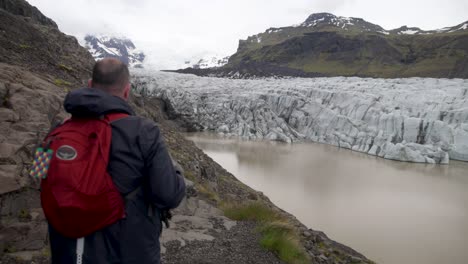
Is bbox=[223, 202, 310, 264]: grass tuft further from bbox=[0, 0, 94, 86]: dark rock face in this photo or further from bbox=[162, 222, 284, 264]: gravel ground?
bbox=[0, 0, 94, 86]: dark rock face

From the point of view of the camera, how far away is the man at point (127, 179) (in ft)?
5.66

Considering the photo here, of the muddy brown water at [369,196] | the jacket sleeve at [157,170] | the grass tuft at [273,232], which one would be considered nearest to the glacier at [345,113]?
the muddy brown water at [369,196]

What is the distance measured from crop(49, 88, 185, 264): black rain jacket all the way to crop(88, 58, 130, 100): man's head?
77mm

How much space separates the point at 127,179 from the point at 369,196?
14389mm

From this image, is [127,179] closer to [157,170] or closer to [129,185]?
[129,185]

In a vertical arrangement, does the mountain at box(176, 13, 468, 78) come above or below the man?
above

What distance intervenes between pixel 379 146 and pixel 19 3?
22.1m

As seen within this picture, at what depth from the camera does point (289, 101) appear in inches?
1281

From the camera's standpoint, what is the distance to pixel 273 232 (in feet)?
17.3

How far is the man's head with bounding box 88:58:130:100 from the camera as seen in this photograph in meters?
1.87

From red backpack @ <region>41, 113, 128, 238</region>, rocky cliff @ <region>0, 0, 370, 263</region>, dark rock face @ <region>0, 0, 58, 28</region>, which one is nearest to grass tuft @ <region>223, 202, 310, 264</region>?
rocky cliff @ <region>0, 0, 370, 263</region>

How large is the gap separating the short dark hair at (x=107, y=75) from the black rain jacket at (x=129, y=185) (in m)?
0.09

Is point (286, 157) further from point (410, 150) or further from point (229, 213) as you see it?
point (229, 213)

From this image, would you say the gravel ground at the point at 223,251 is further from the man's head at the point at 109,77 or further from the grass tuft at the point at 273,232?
the man's head at the point at 109,77
